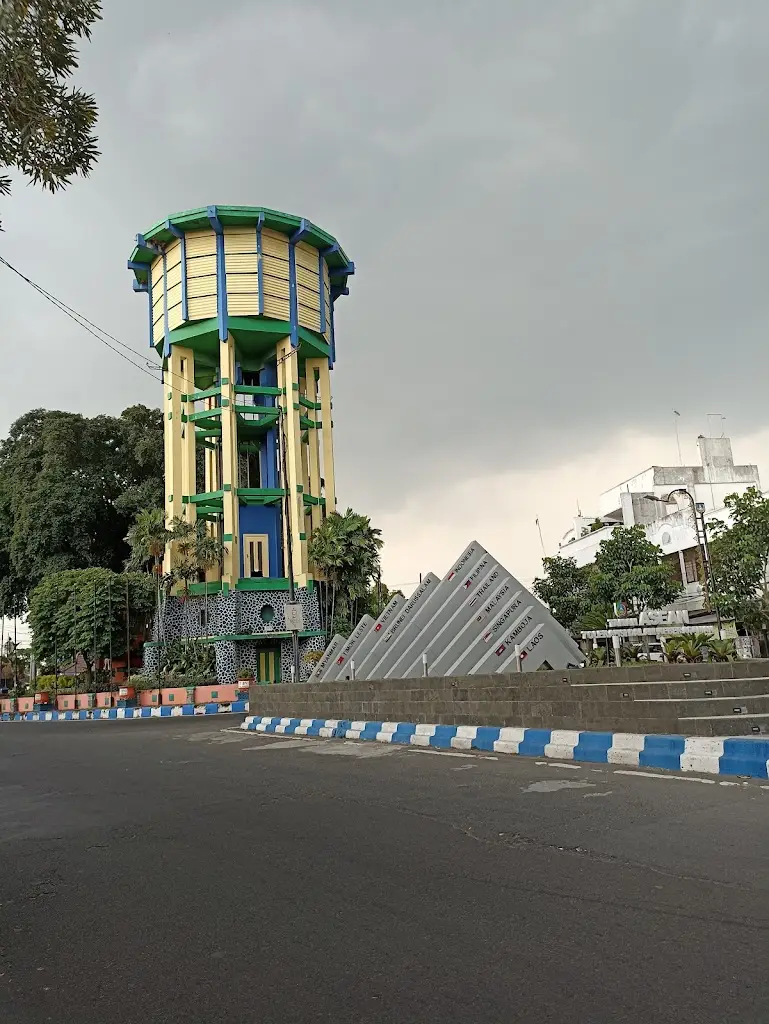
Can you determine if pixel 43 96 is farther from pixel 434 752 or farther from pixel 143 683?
pixel 143 683

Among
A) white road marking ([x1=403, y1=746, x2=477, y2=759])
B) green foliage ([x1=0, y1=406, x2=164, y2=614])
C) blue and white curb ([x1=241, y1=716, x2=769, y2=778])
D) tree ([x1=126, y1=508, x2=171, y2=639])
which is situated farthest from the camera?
green foliage ([x1=0, y1=406, x2=164, y2=614])

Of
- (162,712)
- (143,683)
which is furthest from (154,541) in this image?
(162,712)

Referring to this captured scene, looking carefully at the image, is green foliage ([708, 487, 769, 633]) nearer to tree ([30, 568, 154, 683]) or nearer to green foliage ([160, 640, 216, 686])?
green foliage ([160, 640, 216, 686])

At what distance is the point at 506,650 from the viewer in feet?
51.3

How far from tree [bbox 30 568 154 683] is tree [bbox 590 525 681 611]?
23883 mm

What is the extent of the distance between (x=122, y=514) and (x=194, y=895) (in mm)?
51993

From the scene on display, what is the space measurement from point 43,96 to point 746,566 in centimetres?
2681

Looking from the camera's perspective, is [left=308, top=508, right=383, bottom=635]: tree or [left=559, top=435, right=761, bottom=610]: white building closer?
[left=308, top=508, right=383, bottom=635]: tree

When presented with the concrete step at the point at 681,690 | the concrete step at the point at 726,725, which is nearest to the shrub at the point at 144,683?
the concrete step at the point at 681,690

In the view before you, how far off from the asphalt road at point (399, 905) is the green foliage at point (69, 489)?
44548 millimetres

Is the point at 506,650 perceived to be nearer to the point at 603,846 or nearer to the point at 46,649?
the point at 603,846

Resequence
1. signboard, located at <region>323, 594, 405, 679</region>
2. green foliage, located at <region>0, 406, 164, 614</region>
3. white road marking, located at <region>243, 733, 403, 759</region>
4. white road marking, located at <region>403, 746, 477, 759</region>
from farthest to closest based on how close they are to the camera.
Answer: green foliage, located at <region>0, 406, 164, 614</region> → signboard, located at <region>323, 594, 405, 679</region> → white road marking, located at <region>243, 733, 403, 759</region> → white road marking, located at <region>403, 746, 477, 759</region>

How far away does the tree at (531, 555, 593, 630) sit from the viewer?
39219mm

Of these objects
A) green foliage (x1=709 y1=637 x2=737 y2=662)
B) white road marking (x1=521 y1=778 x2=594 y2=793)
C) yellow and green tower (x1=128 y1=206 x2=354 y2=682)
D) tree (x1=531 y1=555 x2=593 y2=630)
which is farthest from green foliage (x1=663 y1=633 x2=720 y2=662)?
yellow and green tower (x1=128 y1=206 x2=354 y2=682)
